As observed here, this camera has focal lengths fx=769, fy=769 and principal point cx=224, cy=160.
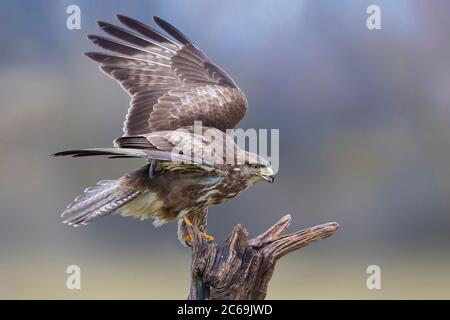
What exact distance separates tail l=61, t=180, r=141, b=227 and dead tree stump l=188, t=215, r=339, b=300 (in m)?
0.66

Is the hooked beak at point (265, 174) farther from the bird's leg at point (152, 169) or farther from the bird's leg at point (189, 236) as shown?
the bird's leg at point (152, 169)

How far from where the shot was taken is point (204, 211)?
5.95 meters

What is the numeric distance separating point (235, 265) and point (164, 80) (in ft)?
6.98

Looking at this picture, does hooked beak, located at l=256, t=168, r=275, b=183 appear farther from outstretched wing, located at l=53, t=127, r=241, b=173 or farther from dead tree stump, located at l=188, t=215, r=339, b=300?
dead tree stump, located at l=188, t=215, r=339, b=300

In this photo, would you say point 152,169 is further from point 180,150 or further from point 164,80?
point 164,80

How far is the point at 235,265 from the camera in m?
4.95

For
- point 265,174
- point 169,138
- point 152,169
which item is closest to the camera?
point 169,138

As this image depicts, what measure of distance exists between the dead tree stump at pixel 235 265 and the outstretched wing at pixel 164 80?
1.34 metres

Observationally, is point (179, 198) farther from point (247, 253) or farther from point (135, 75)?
point (135, 75)

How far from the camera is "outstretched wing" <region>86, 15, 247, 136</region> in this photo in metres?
6.10

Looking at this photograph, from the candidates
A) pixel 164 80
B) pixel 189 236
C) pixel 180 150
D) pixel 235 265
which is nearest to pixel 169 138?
pixel 180 150

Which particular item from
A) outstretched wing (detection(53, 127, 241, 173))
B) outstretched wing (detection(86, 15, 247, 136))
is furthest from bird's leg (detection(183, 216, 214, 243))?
outstretched wing (detection(86, 15, 247, 136))

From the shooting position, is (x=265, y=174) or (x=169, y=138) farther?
(x=265, y=174)
